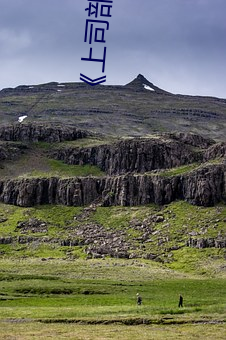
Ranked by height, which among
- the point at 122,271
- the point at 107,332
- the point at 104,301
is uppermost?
the point at 107,332

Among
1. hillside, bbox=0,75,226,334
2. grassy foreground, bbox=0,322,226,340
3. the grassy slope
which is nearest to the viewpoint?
grassy foreground, bbox=0,322,226,340

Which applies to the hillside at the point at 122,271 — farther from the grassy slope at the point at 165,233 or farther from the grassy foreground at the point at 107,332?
the grassy slope at the point at 165,233

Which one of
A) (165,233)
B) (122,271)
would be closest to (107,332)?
(122,271)

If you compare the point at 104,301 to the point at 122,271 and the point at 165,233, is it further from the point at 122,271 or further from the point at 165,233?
the point at 165,233

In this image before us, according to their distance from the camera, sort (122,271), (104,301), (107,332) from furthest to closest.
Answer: (122,271)
(104,301)
(107,332)

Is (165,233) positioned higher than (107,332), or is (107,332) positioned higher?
(165,233)

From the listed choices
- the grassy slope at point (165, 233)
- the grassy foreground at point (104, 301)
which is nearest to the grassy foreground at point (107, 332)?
the grassy foreground at point (104, 301)

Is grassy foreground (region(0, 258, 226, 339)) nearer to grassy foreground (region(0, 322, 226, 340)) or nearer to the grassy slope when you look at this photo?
grassy foreground (region(0, 322, 226, 340))

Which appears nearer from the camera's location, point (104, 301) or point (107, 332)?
point (107, 332)

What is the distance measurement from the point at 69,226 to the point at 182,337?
149800 mm

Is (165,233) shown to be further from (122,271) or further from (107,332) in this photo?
(107,332)

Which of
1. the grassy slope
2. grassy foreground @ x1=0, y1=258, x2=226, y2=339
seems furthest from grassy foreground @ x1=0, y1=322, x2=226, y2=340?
the grassy slope

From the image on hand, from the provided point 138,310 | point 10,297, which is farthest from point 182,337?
point 10,297

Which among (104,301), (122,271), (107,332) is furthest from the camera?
(122,271)
